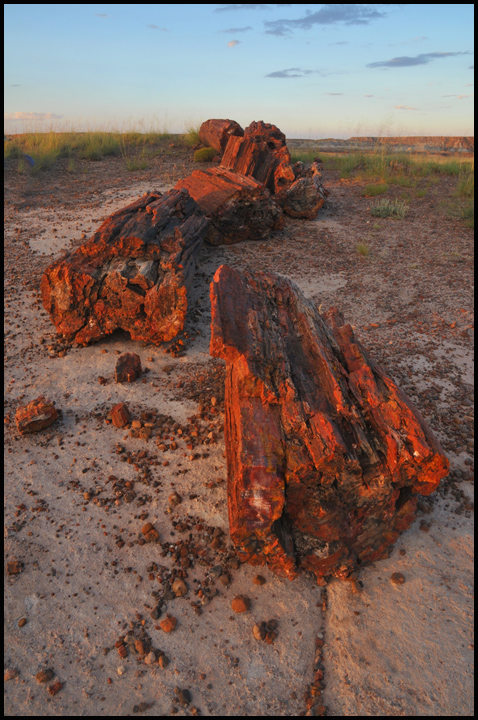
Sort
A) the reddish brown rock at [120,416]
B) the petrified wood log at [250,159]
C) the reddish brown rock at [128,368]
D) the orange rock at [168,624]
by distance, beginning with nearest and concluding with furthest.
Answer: the orange rock at [168,624] → the reddish brown rock at [120,416] → the reddish brown rock at [128,368] → the petrified wood log at [250,159]

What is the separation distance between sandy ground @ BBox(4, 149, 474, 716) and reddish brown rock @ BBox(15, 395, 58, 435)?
77 millimetres

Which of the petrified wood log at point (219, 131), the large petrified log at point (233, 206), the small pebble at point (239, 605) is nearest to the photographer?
the small pebble at point (239, 605)

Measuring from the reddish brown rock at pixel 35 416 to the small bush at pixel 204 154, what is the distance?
34.4 feet

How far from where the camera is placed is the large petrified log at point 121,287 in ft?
15.0

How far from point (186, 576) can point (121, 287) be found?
308 centimetres

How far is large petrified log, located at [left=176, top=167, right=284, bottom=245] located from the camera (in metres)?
7.21

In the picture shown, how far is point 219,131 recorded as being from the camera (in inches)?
472

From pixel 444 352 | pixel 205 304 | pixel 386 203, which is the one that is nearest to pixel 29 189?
pixel 205 304

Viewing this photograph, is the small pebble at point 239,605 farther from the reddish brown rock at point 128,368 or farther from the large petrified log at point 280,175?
the large petrified log at point 280,175

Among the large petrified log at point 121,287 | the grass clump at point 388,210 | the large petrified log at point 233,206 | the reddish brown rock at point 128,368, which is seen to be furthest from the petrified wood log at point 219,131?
the reddish brown rock at point 128,368

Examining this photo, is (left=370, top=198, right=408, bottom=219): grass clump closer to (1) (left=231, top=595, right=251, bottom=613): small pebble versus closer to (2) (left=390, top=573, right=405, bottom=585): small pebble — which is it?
(2) (left=390, top=573, right=405, bottom=585): small pebble

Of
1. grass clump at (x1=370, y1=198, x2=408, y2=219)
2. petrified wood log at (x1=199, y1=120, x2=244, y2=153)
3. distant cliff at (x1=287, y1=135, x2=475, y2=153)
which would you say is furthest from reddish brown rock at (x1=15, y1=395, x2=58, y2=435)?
distant cliff at (x1=287, y1=135, x2=475, y2=153)

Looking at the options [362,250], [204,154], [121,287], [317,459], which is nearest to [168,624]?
[317,459]

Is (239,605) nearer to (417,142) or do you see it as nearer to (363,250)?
(363,250)
